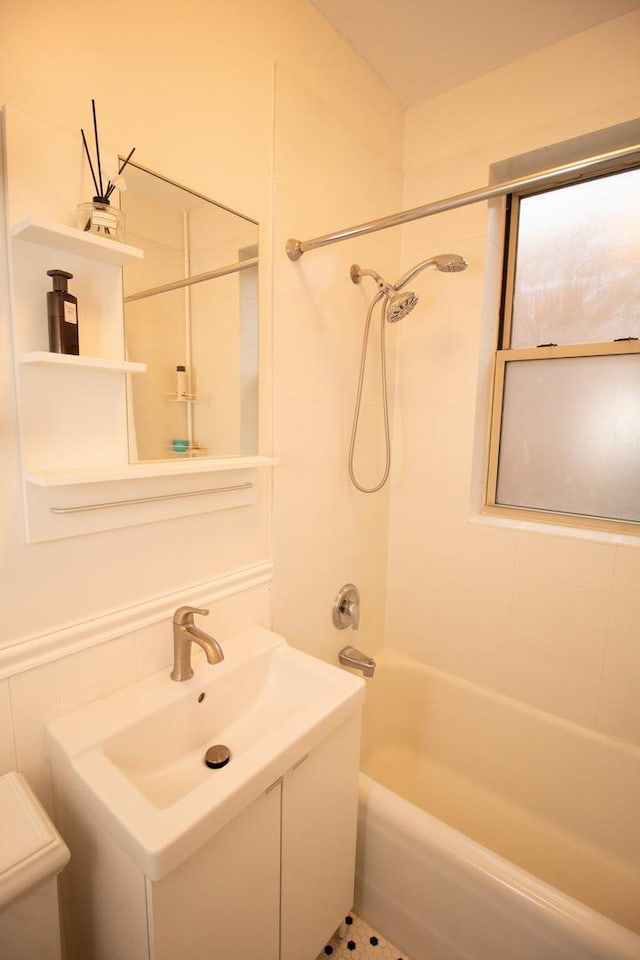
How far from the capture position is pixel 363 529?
74.0 inches

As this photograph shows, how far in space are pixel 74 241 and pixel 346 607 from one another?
145 centimetres

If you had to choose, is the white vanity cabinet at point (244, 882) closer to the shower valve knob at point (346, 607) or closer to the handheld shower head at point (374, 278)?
Answer: the shower valve knob at point (346, 607)

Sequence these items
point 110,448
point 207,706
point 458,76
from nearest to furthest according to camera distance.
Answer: point 110,448 → point 207,706 → point 458,76

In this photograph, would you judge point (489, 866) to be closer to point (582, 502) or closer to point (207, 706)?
point (207, 706)

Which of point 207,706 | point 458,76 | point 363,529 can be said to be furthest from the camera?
point 363,529

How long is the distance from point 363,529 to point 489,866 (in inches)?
43.5

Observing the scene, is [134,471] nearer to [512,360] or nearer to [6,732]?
[6,732]

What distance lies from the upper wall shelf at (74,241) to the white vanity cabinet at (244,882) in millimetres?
1077

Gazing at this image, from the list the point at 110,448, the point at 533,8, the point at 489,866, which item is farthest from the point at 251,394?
the point at 533,8

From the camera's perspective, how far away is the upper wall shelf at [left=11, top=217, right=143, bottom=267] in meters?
0.78

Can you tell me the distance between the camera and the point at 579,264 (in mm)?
1672

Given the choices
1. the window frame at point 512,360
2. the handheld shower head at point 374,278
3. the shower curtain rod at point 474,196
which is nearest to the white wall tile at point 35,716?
the shower curtain rod at point 474,196

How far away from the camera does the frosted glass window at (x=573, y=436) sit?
1600mm

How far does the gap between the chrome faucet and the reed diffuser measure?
83 cm
